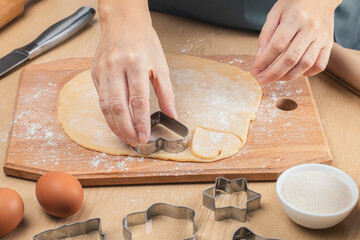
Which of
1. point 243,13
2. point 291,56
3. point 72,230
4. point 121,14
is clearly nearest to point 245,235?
point 72,230

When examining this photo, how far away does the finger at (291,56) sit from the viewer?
138 cm

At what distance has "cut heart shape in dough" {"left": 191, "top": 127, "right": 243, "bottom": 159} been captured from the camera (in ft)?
4.43

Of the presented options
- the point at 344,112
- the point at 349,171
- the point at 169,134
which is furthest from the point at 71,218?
the point at 344,112

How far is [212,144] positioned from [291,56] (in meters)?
0.34

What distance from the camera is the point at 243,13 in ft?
6.18

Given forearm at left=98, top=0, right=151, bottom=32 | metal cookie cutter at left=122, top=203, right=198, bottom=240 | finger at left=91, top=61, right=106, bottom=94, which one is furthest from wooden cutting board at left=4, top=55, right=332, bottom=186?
forearm at left=98, top=0, right=151, bottom=32

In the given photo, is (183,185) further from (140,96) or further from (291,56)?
(291,56)

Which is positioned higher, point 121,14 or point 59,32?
point 121,14

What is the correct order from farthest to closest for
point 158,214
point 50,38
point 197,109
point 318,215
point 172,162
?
point 50,38, point 197,109, point 172,162, point 158,214, point 318,215

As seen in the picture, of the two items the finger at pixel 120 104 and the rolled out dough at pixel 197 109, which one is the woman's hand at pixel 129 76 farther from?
the rolled out dough at pixel 197 109

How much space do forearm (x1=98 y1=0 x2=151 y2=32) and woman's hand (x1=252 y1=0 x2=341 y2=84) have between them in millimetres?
372


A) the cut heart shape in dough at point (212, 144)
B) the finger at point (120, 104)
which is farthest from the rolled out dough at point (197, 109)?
the finger at point (120, 104)

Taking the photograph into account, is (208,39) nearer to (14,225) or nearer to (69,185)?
(69,185)

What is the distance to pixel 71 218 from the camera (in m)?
1.23
